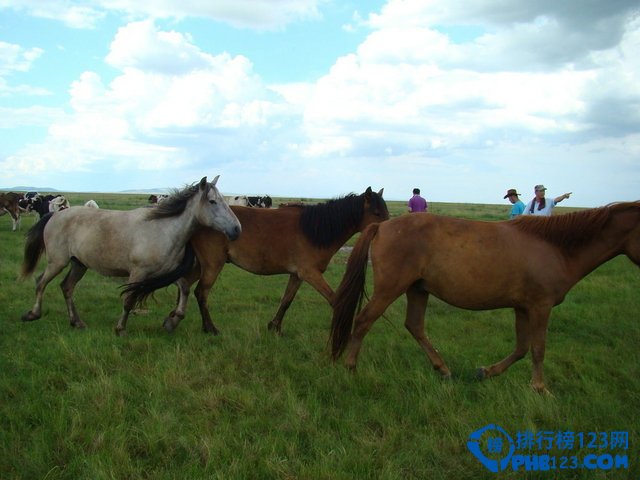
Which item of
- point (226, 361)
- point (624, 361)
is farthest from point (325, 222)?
point (624, 361)

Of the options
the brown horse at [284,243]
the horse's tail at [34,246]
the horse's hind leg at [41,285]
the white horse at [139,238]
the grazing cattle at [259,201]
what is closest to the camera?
the white horse at [139,238]

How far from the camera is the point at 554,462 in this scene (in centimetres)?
325

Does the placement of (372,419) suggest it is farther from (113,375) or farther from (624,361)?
(624,361)

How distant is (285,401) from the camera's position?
4199 mm

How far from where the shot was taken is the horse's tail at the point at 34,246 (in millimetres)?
7355

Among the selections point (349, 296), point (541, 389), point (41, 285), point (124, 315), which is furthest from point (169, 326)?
point (541, 389)

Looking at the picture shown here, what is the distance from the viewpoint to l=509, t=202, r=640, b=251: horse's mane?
473 centimetres

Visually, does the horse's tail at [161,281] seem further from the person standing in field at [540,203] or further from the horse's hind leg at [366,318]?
the person standing in field at [540,203]

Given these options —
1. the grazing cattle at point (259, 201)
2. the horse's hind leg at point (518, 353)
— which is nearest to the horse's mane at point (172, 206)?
the horse's hind leg at point (518, 353)

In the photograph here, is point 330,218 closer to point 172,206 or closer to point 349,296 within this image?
point 349,296

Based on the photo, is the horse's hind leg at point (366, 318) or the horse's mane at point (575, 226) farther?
the horse's hind leg at point (366, 318)

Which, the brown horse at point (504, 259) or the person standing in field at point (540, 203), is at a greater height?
the person standing in field at point (540, 203)

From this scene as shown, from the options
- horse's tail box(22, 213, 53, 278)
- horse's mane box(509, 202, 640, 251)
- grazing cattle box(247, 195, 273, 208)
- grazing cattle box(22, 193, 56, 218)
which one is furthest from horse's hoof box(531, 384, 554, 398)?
grazing cattle box(247, 195, 273, 208)

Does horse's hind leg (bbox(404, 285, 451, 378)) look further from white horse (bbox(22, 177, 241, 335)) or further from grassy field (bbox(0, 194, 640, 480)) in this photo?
white horse (bbox(22, 177, 241, 335))
